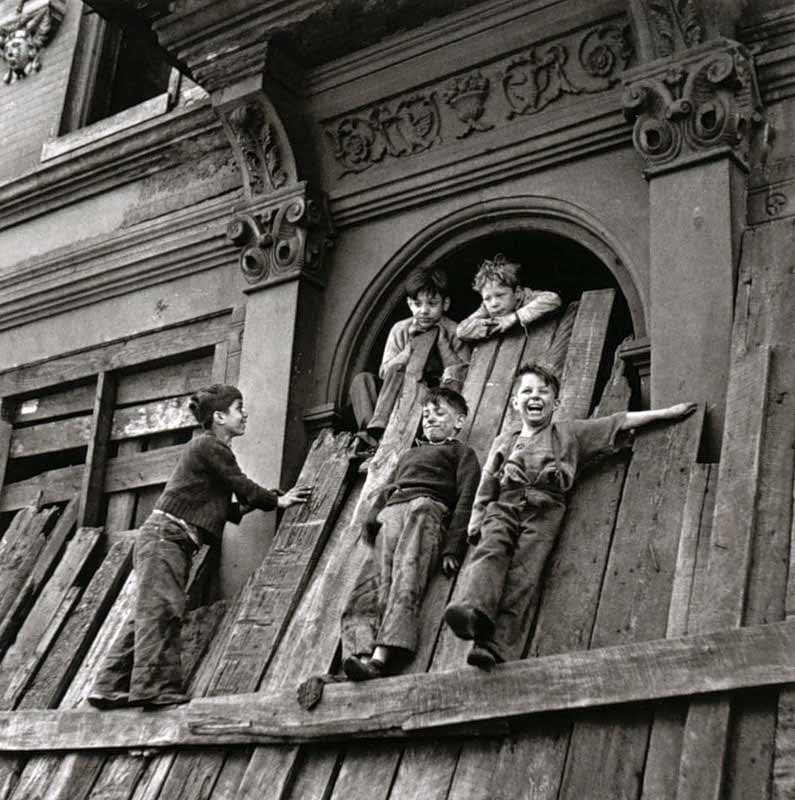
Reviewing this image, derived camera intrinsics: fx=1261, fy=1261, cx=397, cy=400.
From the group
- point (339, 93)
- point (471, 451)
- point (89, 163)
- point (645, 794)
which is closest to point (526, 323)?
point (471, 451)

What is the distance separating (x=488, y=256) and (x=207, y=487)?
2462mm

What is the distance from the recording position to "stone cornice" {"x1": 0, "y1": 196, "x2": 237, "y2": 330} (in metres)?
9.66

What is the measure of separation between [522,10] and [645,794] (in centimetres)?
514

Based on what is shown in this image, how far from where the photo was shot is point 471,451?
273 inches

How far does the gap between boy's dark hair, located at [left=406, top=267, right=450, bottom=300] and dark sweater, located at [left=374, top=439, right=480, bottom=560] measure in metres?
1.54

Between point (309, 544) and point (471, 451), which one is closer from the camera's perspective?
point (471, 451)

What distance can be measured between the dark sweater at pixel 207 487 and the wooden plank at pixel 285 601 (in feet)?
1.01

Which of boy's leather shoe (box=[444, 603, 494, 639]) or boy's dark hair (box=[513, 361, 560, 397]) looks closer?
boy's leather shoe (box=[444, 603, 494, 639])

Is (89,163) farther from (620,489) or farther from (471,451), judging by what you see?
Answer: (620,489)

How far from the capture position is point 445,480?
685 centimetres

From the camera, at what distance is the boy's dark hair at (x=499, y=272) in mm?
7871

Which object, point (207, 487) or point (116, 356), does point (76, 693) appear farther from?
point (116, 356)

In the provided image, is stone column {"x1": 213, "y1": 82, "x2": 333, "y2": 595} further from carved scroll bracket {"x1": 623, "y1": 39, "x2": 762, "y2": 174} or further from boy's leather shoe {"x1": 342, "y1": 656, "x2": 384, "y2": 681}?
carved scroll bracket {"x1": 623, "y1": 39, "x2": 762, "y2": 174}

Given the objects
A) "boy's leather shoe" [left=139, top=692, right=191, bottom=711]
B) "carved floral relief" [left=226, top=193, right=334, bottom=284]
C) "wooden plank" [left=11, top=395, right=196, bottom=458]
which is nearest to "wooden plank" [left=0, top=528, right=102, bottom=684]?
"wooden plank" [left=11, top=395, right=196, bottom=458]
